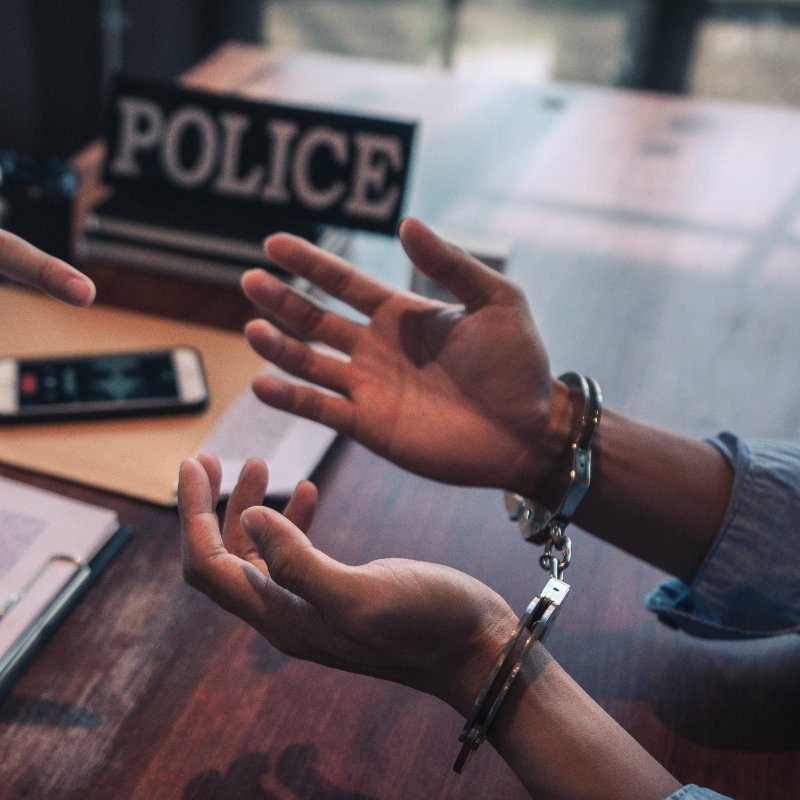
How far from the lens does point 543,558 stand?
689 mm

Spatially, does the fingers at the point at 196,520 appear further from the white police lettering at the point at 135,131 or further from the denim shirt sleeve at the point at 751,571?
the white police lettering at the point at 135,131

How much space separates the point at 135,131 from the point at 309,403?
55cm

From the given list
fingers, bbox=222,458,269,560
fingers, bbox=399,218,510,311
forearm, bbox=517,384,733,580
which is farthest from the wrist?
fingers, bbox=222,458,269,560

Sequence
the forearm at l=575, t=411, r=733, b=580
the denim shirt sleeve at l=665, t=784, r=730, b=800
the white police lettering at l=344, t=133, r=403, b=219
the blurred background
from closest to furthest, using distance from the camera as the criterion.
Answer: the denim shirt sleeve at l=665, t=784, r=730, b=800 → the forearm at l=575, t=411, r=733, b=580 → the white police lettering at l=344, t=133, r=403, b=219 → the blurred background

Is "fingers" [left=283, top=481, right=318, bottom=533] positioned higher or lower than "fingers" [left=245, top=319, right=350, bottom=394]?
lower

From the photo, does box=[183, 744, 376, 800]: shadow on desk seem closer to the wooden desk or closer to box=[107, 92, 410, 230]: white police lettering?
the wooden desk

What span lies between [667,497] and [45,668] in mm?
522

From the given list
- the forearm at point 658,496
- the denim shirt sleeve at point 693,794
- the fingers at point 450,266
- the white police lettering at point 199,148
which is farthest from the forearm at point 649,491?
the white police lettering at point 199,148

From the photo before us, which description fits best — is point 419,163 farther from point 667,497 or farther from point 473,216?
point 667,497

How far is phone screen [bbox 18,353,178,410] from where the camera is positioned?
2.87 ft

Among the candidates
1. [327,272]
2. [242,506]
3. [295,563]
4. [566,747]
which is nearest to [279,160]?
[327,272]

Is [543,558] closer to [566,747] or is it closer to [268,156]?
[566,747]

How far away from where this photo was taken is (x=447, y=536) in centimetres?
81

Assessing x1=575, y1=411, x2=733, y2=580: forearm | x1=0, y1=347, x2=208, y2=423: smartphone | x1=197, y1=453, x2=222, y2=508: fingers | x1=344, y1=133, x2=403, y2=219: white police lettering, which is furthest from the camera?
x1=344, y1=133, x2=403, y2=219: white police lettering
